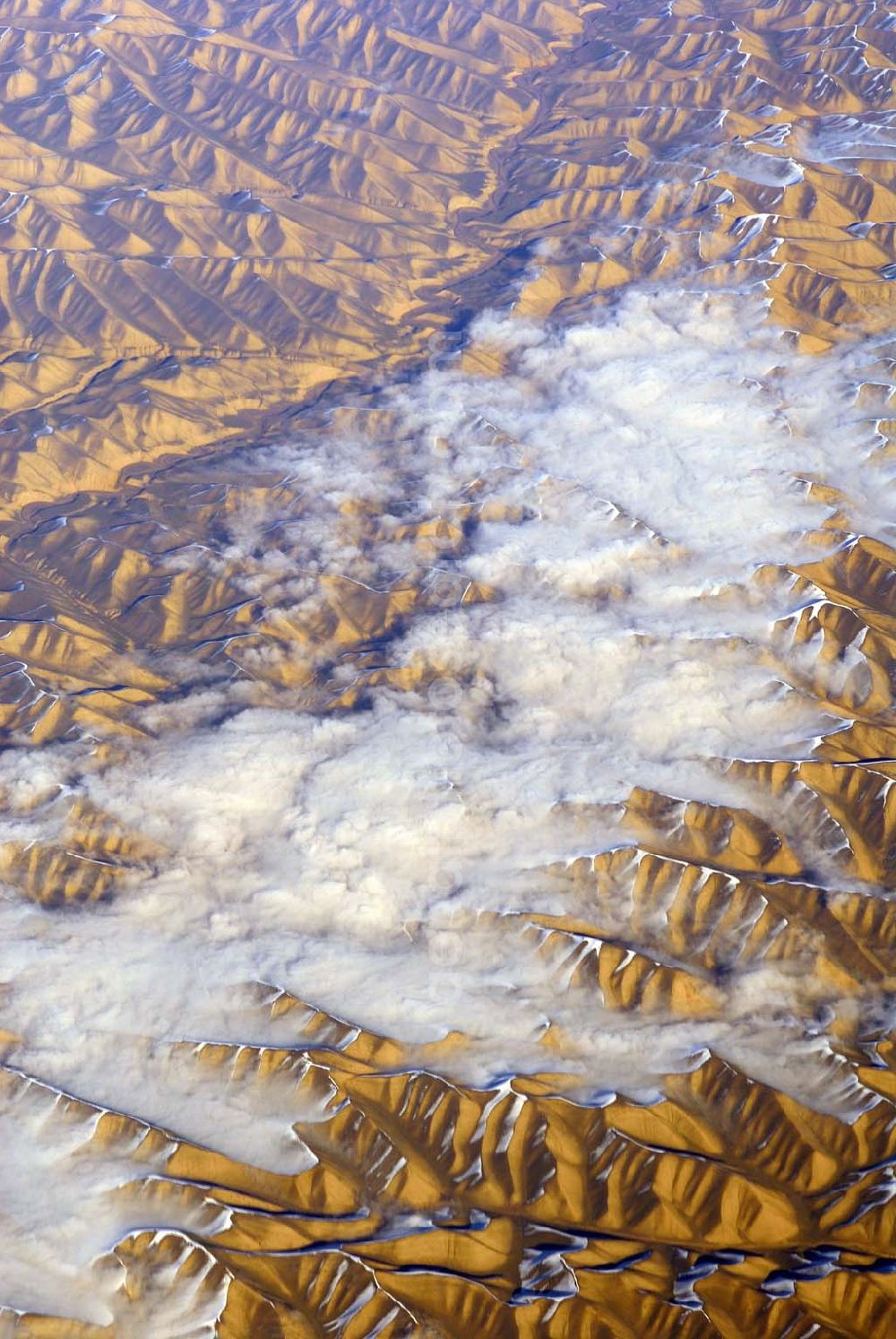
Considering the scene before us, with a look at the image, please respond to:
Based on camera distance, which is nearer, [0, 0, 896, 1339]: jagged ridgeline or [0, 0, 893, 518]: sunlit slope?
[0, 0, 896, 1339]: jagged ridgeline

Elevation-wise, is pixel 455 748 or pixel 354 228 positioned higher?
pixel 354 228

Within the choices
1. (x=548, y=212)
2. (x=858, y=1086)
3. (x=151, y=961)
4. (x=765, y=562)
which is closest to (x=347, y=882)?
(x=151, y=961)

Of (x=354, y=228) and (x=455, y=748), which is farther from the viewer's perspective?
(x=354, y=228)

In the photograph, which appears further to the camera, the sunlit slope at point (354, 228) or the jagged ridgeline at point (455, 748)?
the sunlit slope at point (354, 228)

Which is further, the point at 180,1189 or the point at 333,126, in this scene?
the point at 333,126

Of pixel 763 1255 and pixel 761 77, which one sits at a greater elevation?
pixel 761 77

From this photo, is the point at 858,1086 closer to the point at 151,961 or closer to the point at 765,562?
the point at 151,961

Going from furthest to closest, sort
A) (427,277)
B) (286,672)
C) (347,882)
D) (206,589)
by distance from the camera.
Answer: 1. (427,277)
2. (206,589)
3. (286,672)
4. (347,882)

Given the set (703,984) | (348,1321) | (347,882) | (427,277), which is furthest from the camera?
(427,277)
